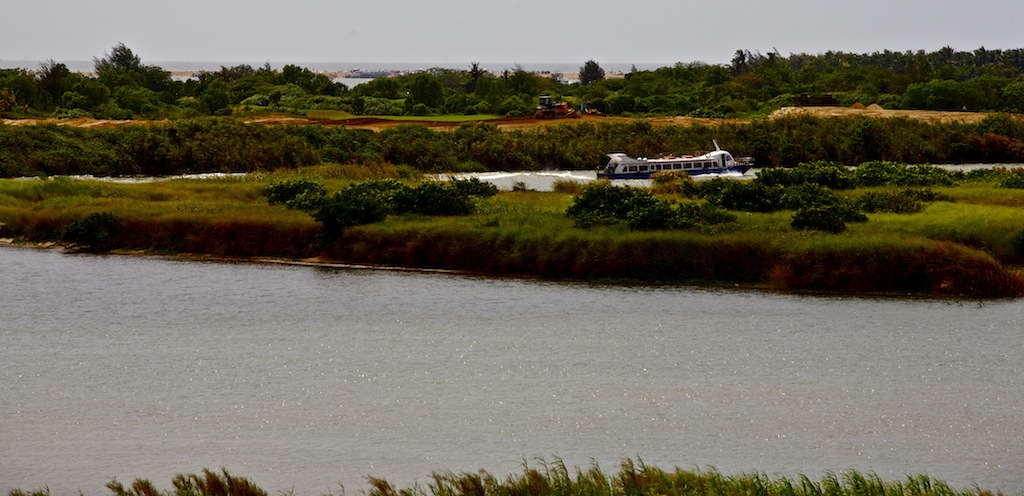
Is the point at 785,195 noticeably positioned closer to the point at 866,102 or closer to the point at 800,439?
the point at 800,439

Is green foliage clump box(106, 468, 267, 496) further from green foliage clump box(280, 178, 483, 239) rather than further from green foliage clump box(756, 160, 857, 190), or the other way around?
green foliage clump box(756, 160, 857, 190)

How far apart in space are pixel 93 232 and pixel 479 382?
28.2 m

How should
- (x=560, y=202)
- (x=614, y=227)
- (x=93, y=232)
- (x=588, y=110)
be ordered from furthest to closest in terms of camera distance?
1. (x=588, y=110)
2. (x=560, y=202)
3. (x=93, y=232)
4. (x=614, y=227)

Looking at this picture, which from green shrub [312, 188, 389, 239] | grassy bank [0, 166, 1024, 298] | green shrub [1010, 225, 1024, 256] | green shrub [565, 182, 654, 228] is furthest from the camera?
green shrub [312, 188, 389, 239]

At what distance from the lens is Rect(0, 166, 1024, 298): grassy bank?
1804 inches

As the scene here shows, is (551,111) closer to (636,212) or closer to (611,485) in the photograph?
(636,212)

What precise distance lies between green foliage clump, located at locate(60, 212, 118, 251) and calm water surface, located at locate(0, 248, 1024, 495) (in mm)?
7150

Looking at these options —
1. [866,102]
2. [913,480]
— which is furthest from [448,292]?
[866,102]

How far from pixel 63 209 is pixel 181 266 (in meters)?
10.9

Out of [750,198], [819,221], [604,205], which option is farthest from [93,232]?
[819,221]

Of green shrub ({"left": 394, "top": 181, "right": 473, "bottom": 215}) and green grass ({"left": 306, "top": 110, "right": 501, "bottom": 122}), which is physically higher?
green shrub ({"left": 394, "top": 181, "right": 473, "bottom": 215})

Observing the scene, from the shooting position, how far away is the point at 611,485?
25922 millimetres

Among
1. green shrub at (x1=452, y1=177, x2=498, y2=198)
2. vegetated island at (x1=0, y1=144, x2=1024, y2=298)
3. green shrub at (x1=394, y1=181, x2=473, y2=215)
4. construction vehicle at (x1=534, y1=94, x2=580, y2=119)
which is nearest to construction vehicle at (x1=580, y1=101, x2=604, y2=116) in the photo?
construction vehicle at (x1=534, y1=94, x2=580, y2=119)

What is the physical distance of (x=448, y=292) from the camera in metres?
47.4
